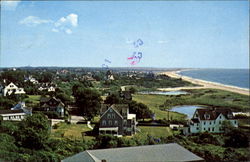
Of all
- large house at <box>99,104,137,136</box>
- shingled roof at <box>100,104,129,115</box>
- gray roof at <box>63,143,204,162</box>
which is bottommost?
gray roof at <box>63,143,204,162</box>

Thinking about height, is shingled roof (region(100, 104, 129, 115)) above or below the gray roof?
above

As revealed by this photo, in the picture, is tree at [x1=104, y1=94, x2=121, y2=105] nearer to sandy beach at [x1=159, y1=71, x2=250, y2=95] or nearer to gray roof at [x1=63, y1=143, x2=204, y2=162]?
gray roof at [x1=63, y1=143, x2=204, y2=162]

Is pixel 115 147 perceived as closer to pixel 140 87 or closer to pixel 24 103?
pixel 140 87

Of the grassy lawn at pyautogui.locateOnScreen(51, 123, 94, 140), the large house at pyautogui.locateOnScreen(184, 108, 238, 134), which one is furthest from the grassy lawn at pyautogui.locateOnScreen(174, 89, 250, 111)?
the grassy lawn at pyautogui.locateOnScreen(51, 123, 94, 140)

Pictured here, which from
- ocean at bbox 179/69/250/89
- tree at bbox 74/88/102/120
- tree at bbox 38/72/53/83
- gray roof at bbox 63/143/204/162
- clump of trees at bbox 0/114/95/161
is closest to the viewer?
gray roof at bbox 63/143/204/162

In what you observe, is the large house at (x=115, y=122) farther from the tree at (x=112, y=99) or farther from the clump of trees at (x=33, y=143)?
the clump of trees at (x=33, y=143)

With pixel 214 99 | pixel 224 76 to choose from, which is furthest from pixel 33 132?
pixel 224 76

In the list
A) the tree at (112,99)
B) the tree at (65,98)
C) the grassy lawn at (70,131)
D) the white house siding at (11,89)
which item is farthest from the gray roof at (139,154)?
the white house siding at (11,89)
